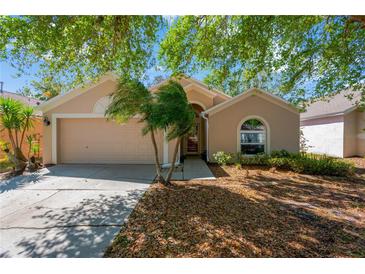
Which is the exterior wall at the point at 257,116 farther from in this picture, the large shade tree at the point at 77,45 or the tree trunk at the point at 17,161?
the tree trunk at the point at 17,161

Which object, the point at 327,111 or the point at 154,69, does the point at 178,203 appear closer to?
the point at 154,69

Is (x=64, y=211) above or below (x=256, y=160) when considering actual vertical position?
below

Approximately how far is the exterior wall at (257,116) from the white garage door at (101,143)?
3.96 meters

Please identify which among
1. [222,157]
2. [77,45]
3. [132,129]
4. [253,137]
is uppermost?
[77,45]

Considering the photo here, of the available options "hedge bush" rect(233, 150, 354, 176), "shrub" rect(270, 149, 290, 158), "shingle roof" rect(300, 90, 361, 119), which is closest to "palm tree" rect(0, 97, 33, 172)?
"hedge bush" rect(233, 150, 354, 176)

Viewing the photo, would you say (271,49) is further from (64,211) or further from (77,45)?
(64,211)

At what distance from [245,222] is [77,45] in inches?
284

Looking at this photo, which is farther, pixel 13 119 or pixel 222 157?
pixel 222 157

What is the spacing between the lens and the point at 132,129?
9875mm

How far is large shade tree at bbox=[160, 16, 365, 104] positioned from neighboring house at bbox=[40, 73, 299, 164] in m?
2.30

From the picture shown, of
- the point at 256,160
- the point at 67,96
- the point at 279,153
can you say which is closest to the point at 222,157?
the point at 256,160

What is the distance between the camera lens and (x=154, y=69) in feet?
24.7

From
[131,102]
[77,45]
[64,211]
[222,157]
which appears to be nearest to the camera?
[64,211]
